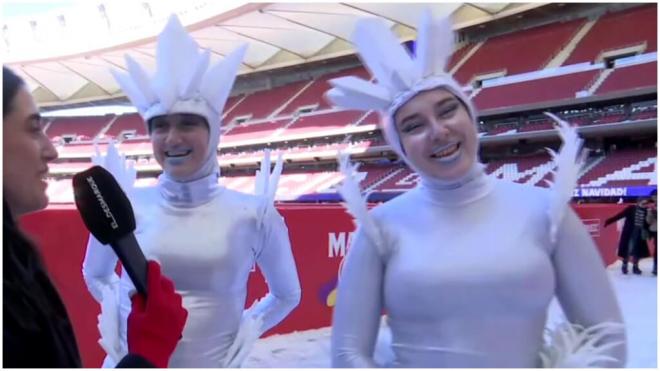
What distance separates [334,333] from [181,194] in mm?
→ 631

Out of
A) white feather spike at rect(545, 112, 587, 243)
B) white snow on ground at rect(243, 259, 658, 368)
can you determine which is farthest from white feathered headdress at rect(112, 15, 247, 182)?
white snow on ground at rect(243, 259, 658, 368)

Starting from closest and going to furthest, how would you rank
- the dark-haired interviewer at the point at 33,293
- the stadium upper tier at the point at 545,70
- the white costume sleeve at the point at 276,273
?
1. the dark-haired interviewer at the point at 33,293
2. the white costume sleeve at the point at 276,273
3. the stadium upper tier at the point at 545,70

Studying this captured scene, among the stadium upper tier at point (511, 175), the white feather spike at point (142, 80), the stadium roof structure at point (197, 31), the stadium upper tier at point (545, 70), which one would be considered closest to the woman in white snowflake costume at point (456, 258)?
the white feather spike at point (142, 80)

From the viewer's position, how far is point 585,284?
1.17 meters

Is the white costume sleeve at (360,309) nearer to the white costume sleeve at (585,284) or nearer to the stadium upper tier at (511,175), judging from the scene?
the white costume sleeve at (585,284)

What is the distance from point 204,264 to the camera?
1.51 metres

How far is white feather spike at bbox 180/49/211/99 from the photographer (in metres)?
1.57

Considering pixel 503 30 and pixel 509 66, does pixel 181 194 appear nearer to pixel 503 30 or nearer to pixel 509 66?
pixel 509 66

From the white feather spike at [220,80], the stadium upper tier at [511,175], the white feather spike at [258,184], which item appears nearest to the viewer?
the white feather spike at [220,80]

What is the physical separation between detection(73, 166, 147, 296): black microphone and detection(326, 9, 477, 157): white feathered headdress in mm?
583

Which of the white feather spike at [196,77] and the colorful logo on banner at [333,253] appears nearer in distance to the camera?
the white feather spike at [196,77]

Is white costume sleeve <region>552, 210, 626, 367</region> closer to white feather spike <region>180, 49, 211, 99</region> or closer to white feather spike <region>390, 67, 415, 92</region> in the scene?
white feather spike <region>390, 67, 415, 92</region>

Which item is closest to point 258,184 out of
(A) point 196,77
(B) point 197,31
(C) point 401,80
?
(A) point 196,77

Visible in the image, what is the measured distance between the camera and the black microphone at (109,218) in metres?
0.92
